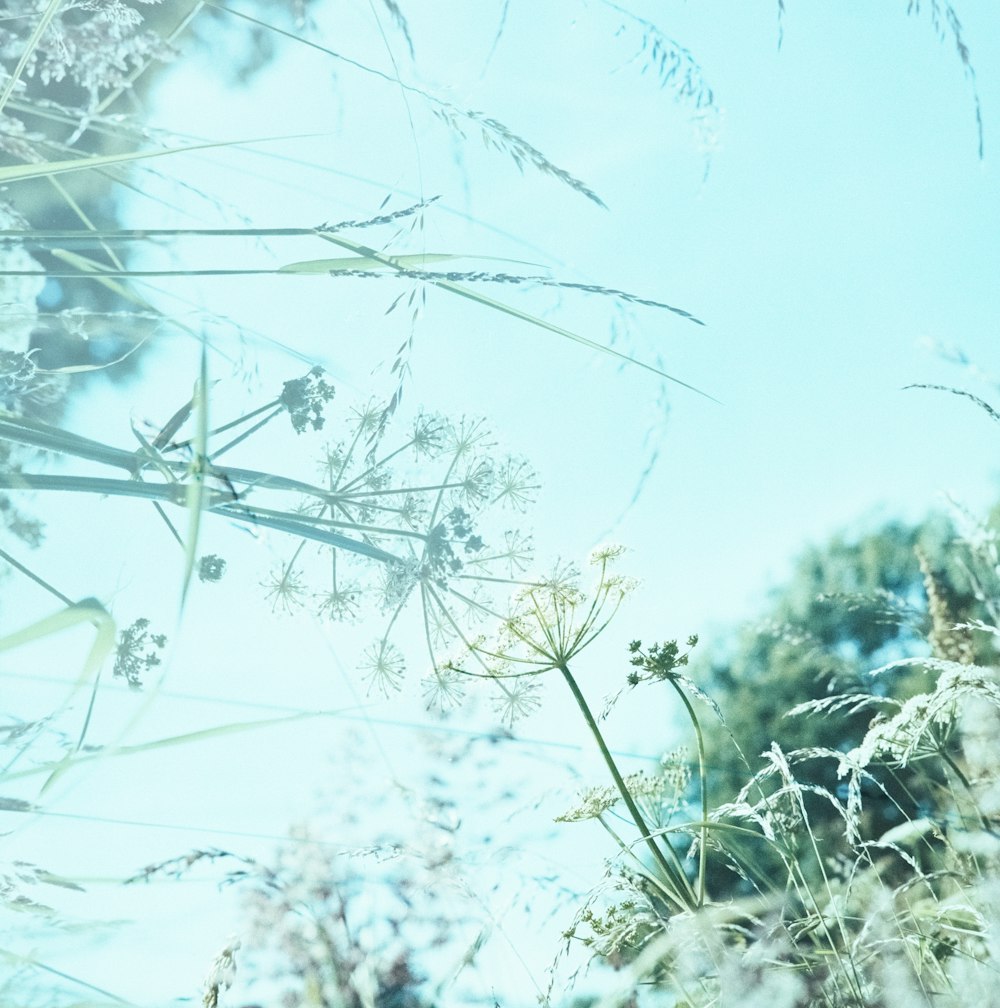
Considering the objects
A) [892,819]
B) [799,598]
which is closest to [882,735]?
[892,819]

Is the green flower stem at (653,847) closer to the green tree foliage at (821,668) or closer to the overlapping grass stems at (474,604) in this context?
the overlapping grass stems at (474,604)

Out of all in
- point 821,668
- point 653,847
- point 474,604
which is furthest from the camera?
point 821,668

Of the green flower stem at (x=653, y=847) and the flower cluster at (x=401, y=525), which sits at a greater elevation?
the flower cluster at (x=401, y=525)

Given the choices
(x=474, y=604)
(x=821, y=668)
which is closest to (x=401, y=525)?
(x=474, y=604)

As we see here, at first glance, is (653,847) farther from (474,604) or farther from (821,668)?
(821,668)

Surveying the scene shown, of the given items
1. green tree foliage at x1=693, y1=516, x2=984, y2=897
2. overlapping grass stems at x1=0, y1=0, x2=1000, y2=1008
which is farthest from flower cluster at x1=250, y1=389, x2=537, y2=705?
green tree foliage at x1=693, y1=516, x2=984, y2=897

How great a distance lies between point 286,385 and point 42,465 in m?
0.22

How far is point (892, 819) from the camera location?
3236 millimetres

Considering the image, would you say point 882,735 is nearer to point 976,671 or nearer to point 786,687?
point 976,671

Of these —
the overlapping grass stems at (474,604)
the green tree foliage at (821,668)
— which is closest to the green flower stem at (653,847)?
the overlapping grass stems at (474,604)

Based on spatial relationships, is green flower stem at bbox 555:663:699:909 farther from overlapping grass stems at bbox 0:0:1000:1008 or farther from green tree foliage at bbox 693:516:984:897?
green tree foliage at bbox 693:516:984:897

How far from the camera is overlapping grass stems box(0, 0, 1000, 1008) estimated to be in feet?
1.21

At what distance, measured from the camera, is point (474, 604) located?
57 centimetres

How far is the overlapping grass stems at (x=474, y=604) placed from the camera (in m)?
0.37
